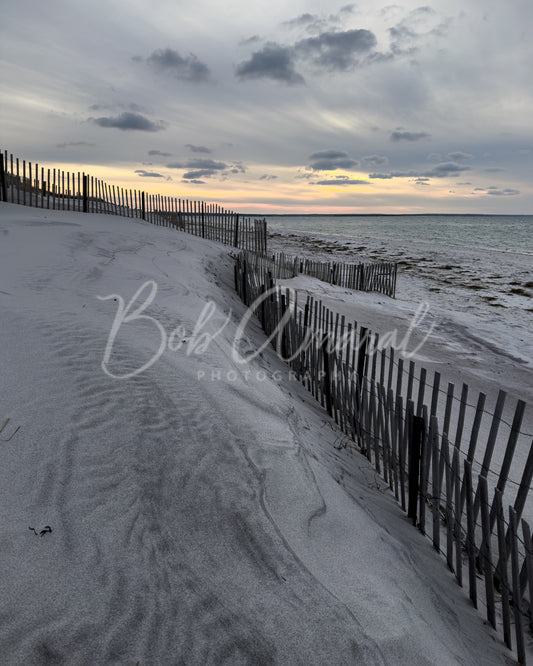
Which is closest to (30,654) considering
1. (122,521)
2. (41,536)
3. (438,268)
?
(41,536)

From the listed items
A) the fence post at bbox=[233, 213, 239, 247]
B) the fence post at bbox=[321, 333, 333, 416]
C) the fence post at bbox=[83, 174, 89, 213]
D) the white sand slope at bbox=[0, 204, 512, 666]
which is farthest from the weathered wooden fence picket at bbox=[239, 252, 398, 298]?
the white sand slope at bbox=[0, 204, 512, 666]

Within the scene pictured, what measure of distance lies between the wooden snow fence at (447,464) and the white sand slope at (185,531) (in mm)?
213

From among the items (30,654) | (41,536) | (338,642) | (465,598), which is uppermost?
(41,536)

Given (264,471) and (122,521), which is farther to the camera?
(264,471)

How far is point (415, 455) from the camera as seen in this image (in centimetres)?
311

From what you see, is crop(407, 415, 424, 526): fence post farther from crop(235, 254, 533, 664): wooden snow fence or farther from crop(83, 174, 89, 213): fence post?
crop(83, 174, 89, 213): fence post

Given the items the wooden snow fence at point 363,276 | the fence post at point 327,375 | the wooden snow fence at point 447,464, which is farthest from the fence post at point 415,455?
the wooden snow fence at point 363,276

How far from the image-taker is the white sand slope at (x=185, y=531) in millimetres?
1562

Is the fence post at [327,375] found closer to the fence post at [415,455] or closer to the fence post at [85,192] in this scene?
the fence post at [415,455]

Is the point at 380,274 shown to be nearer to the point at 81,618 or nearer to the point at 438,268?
the point at 438,268

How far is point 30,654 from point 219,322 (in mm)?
4553

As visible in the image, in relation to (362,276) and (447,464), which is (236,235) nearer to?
(362,276)

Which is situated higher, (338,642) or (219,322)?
(219,322)

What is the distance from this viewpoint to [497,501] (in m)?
2.26
